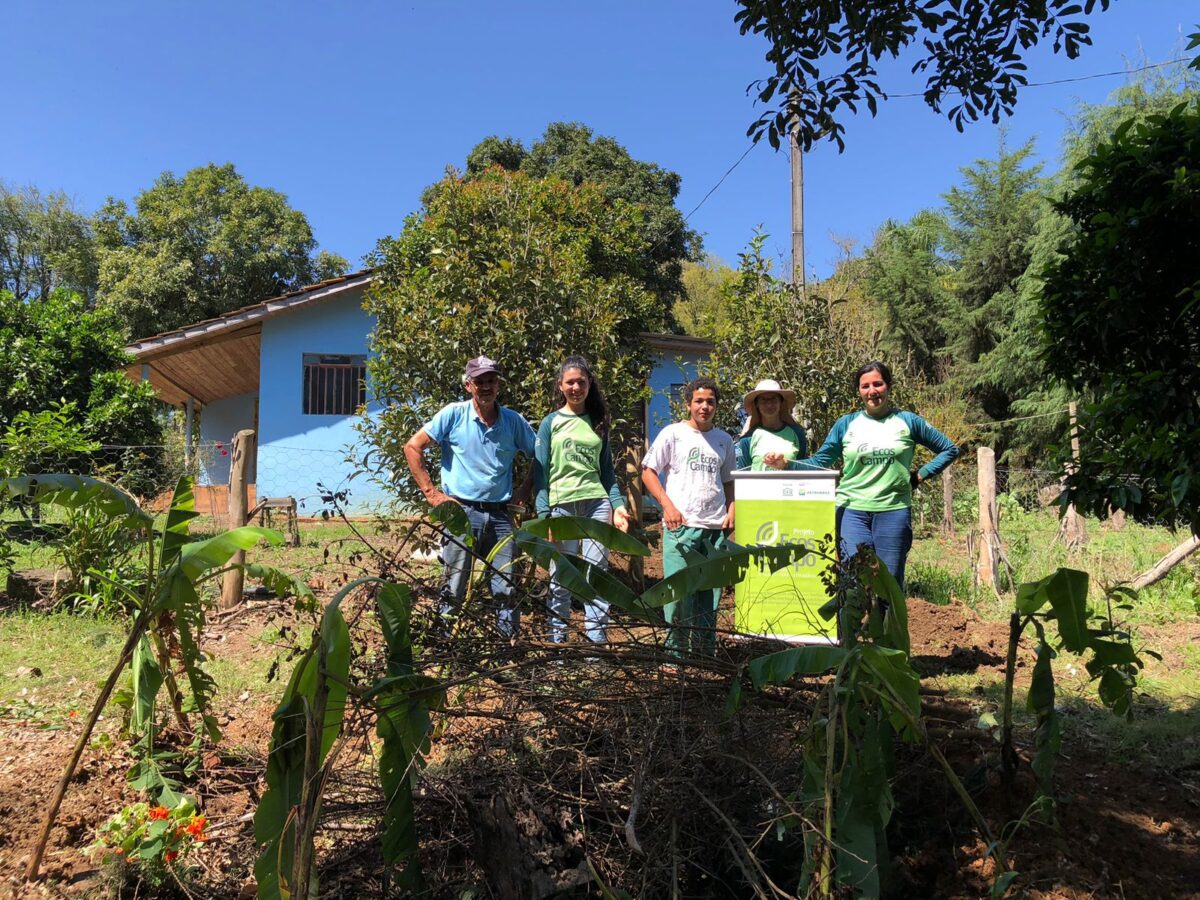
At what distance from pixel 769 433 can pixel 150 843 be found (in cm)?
411

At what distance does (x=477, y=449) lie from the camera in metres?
5.04

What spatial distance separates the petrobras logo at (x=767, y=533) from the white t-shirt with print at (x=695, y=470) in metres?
0.24

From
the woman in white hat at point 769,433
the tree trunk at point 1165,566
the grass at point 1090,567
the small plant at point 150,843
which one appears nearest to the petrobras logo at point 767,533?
the woman in white hat at point 769,433

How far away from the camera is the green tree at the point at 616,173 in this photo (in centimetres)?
2264

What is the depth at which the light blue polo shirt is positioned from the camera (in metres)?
5.00

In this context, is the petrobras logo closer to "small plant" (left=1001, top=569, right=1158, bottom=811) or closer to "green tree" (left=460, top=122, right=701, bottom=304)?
"small plant" (left=1001, top=569, right=1158, bottom=811)

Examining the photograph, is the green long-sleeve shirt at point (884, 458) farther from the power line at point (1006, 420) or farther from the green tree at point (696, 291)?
the green tree at point (696, 291)

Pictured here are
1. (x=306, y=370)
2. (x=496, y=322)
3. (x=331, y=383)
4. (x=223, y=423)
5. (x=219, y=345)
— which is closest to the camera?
(x=496, y=322)

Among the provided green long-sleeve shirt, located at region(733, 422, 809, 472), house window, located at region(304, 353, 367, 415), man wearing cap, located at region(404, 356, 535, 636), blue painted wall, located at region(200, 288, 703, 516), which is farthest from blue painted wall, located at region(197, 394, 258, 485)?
green long-sleeve shirt, located at region(733, 422, 809, 472)

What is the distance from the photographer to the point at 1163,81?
1781 cm

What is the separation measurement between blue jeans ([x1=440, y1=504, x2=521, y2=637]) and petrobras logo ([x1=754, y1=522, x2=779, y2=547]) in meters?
1.54

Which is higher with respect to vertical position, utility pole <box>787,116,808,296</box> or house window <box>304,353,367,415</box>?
utility pole <box>787,116,808,296</box>

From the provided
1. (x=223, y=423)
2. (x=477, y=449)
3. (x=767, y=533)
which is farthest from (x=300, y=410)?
(x=767, y=533)

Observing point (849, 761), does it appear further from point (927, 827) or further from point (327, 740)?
point (327, 740)
